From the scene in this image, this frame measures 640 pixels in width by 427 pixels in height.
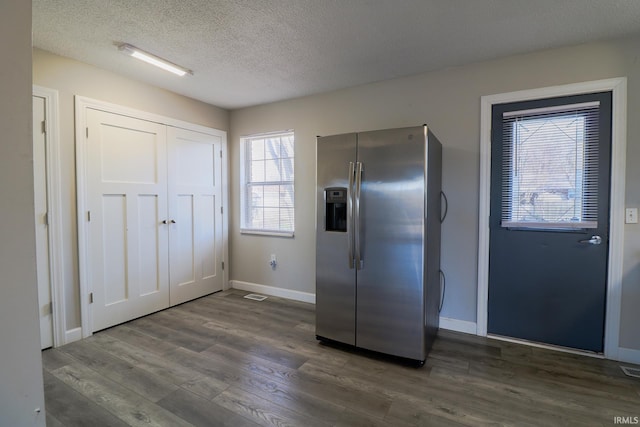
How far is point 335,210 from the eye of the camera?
2559mm

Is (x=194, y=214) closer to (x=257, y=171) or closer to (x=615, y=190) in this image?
(x=257, y=171)

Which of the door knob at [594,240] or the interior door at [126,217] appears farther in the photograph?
the interior door at [126,217]

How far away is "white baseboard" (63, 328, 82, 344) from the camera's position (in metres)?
2.61

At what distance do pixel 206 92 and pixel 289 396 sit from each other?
10.7 feet

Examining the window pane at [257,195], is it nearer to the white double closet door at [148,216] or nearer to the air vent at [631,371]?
the white double closet door at [148,216]

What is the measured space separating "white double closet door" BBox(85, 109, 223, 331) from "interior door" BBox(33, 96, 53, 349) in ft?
1.04

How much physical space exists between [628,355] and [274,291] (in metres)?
3.44

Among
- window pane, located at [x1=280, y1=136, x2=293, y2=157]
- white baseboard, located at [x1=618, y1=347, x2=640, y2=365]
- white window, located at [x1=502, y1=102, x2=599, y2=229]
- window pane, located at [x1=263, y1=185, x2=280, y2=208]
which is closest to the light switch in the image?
white window, located at [x1=502, y1=102, x2=599, y2=229]

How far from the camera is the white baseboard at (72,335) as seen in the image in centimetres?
261

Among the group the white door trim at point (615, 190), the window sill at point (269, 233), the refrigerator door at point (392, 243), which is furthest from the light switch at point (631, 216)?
the window sill at point (269, 233)

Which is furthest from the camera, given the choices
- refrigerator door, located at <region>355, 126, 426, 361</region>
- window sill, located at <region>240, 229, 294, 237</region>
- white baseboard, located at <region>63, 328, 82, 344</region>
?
window sill, located at <region>240, 229, 294, 237</region>

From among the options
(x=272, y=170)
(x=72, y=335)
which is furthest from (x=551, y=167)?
(x=72, y=335)

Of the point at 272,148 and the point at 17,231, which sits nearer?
the point at 17,231

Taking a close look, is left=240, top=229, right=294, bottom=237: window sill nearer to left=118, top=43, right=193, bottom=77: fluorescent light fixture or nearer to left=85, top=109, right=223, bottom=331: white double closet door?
left=85, top=109, right=223, bottom=331: white double closet door
